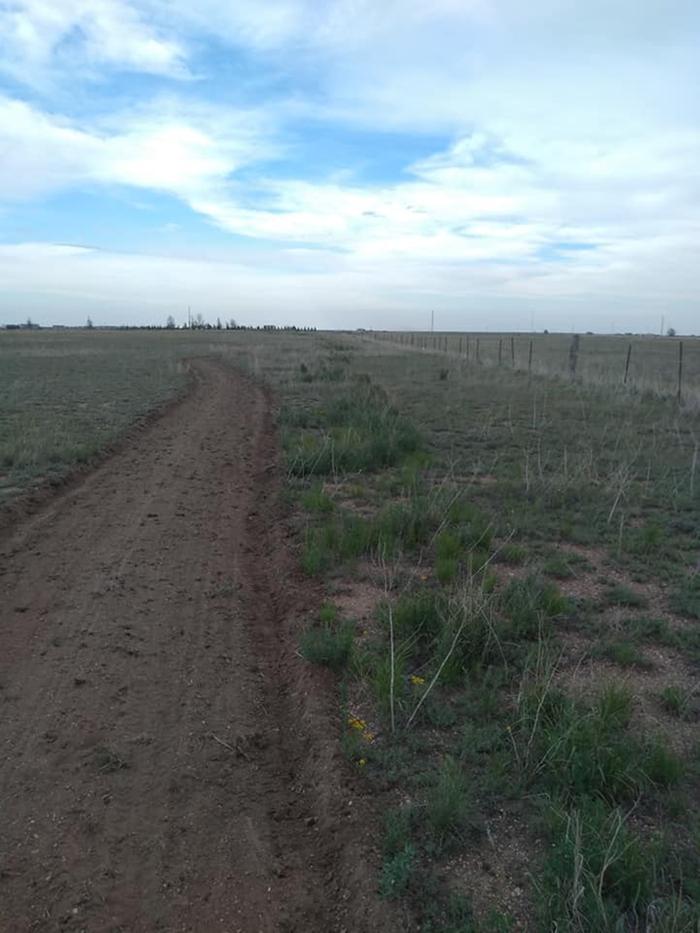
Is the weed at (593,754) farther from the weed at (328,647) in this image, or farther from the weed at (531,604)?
the weed at (328,647)

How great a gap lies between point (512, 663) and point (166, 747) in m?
2.16

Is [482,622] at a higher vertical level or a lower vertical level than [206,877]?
higher

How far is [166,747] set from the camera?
3787 millimetres

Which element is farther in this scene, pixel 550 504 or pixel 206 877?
pixel 550 504

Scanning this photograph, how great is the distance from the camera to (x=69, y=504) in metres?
8.28

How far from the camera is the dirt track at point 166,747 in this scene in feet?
9.40

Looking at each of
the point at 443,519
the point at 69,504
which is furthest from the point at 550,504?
the point at 69,504

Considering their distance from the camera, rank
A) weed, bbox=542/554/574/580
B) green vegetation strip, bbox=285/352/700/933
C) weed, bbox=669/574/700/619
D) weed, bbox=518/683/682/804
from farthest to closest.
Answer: weed, bbox=542/554/574/580 < weed, bbox=669/574/700/619 < weed, bbox=518/683/682/804 < green vegetation strip, bbox=285/352/700/933

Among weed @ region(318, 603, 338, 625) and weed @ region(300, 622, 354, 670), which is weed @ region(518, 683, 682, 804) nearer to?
weed @ region(300, 622, 354, 670)

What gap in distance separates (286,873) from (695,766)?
2.04 meters

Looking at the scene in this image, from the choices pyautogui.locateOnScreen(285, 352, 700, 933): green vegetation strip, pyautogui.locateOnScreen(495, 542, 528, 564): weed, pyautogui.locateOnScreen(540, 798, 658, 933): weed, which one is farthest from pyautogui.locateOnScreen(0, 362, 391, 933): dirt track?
pyautogui.locateOnScreen(495, 542, 528, 564): weed

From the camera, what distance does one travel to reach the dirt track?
2.87 metres

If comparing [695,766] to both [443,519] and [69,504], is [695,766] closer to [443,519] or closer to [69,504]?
[443,519]

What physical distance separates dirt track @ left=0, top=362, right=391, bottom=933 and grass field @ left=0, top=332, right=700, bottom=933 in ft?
0.90
